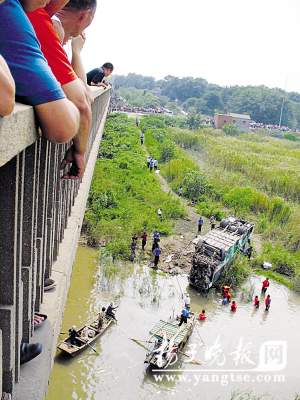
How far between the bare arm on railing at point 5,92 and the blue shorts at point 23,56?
0.99 ft

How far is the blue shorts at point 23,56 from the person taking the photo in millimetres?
1625

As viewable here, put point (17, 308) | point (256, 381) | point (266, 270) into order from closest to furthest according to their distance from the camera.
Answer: point (17, 308) → point (256, 381) → point (266, 270)

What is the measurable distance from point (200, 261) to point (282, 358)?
3.87 metres

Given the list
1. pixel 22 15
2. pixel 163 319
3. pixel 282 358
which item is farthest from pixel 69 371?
pixel 22 15

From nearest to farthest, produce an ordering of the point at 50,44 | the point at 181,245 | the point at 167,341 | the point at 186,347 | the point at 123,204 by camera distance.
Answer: the point at 50,44
the point at 167,341
the point at 186,347
the point at 181,245
the point at 123,204

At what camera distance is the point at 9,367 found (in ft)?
6.86

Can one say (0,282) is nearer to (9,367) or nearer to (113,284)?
(9,367)

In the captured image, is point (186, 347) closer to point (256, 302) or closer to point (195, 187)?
point (256, 302)

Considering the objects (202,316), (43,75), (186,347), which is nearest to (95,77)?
(43,75)

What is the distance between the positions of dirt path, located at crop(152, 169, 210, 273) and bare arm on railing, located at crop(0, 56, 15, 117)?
51.6ft

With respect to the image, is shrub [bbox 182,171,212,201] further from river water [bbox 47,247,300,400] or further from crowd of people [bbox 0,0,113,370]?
crowd of people [bbox 0,0,113,370]

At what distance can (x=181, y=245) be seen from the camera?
19188 mm

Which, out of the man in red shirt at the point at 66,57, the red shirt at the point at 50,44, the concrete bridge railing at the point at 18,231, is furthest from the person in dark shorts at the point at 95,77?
the red shirt at the point at 50,44

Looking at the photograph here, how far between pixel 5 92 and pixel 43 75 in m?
0.42
